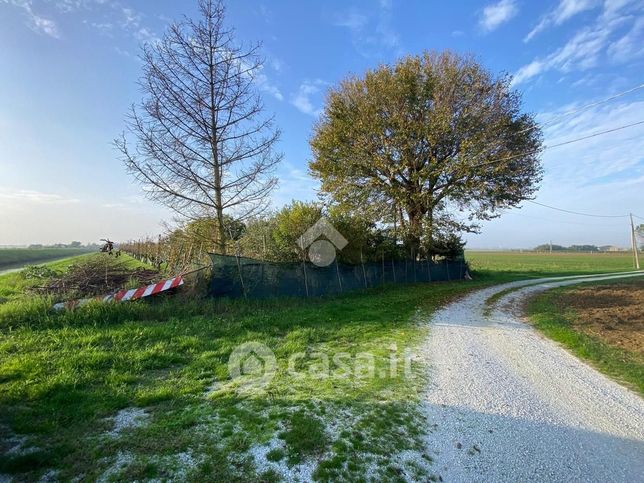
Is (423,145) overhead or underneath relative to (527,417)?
overhead

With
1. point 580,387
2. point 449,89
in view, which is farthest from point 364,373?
point 449,89

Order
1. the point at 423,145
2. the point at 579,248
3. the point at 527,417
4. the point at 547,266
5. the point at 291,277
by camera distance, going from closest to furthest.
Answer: the point at 527,417
the point at 291,277
the point at 423,145
the point at 547,266
the point at 579,248

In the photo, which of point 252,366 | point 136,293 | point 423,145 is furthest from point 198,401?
point 423,145

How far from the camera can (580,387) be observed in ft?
16.1

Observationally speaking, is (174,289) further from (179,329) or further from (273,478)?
(273,478)

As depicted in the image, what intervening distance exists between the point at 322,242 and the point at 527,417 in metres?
9.61

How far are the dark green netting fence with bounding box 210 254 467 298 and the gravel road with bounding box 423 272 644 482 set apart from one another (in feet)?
18.0

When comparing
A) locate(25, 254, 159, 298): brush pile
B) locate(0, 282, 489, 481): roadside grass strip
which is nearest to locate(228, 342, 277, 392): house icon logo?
locate(0, 282, 489, 481): roadside grass strip

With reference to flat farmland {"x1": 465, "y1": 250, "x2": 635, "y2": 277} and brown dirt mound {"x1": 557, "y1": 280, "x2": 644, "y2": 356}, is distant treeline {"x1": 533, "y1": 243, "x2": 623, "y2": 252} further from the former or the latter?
brown dirt mound {"x1": 557, "y1": 280, "x2": 644, "y2": 356}

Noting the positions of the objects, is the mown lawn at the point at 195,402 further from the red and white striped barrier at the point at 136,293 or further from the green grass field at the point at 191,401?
the red and white striped barrier at the point at 136,293

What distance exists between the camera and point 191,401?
4.00 metres

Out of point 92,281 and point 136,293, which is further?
point 92,281

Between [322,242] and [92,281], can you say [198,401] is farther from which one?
[322,242]

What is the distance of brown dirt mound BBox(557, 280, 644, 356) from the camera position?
24.6 ft
